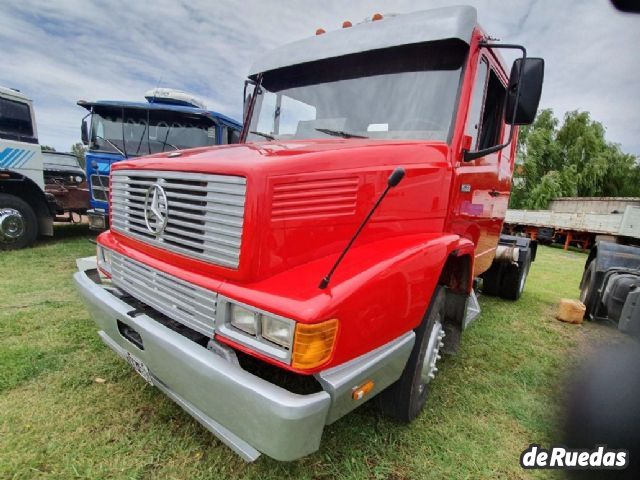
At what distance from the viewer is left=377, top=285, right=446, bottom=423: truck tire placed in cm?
233

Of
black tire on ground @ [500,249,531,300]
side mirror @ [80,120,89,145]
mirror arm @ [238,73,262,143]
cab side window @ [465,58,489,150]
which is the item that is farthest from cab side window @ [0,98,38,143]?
black tire on ground @ [500,249,531,300]

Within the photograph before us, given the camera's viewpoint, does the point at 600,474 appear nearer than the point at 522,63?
Yes

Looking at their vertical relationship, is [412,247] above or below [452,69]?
below

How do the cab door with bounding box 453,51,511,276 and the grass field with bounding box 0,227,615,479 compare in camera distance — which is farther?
the cab door with bounding box 453,51,511,276

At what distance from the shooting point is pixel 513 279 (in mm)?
5730

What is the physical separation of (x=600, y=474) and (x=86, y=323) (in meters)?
4.05

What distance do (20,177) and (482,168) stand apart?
25.5 feet

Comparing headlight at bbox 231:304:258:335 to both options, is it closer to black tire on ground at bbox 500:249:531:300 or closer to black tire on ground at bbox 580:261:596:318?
black tire on ground at bbox 580:261:596:318

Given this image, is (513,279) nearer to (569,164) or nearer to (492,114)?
(492,114)

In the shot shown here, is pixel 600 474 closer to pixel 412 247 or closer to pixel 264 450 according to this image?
pixel 412 247

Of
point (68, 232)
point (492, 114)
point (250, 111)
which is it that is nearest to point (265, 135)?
point (250, 111)

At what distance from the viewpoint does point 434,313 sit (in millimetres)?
2457

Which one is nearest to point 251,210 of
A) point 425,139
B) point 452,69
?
point 425,139

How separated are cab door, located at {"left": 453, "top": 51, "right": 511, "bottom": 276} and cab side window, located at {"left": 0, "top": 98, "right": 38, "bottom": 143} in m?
7.86
